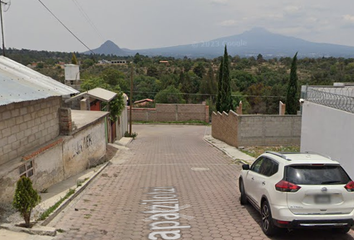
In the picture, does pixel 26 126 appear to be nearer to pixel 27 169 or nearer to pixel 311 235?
pixel 27 169

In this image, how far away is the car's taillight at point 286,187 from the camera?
566 centimetres

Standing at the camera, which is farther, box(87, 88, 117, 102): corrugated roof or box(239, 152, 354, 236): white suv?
box(87, 88, 117, 102): corrugated roof

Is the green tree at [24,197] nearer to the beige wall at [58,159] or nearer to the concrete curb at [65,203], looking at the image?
the concrete curb at [65,203]

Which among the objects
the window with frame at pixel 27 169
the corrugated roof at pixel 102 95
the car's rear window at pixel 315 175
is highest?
the corrugated roof at pixel 102 95

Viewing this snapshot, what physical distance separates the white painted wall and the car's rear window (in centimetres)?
361

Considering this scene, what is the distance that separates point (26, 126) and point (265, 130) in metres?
16.4

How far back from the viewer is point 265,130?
71.1 ft

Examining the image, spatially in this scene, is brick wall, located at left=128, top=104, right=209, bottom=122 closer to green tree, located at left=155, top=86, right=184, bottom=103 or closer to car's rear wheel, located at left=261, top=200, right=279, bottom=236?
green tree, located at left=155, top=86, right=184, bottom=103

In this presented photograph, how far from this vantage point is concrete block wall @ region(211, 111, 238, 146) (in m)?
22.2

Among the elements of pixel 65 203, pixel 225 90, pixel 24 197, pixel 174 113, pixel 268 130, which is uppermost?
pixel 225 90

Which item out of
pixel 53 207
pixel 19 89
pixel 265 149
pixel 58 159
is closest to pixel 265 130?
pixel 265 149

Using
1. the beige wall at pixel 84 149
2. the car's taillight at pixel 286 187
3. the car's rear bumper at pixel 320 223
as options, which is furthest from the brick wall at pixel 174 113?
the car's rear bumper at pixel 320 223

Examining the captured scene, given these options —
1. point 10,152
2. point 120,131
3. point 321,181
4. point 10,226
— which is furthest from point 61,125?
point 120,131

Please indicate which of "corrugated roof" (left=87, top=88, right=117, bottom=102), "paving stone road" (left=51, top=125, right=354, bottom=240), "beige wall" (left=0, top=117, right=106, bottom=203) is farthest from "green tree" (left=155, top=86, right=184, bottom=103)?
"paving stone road" (left=51, top=125, right=354, bottom=240)
